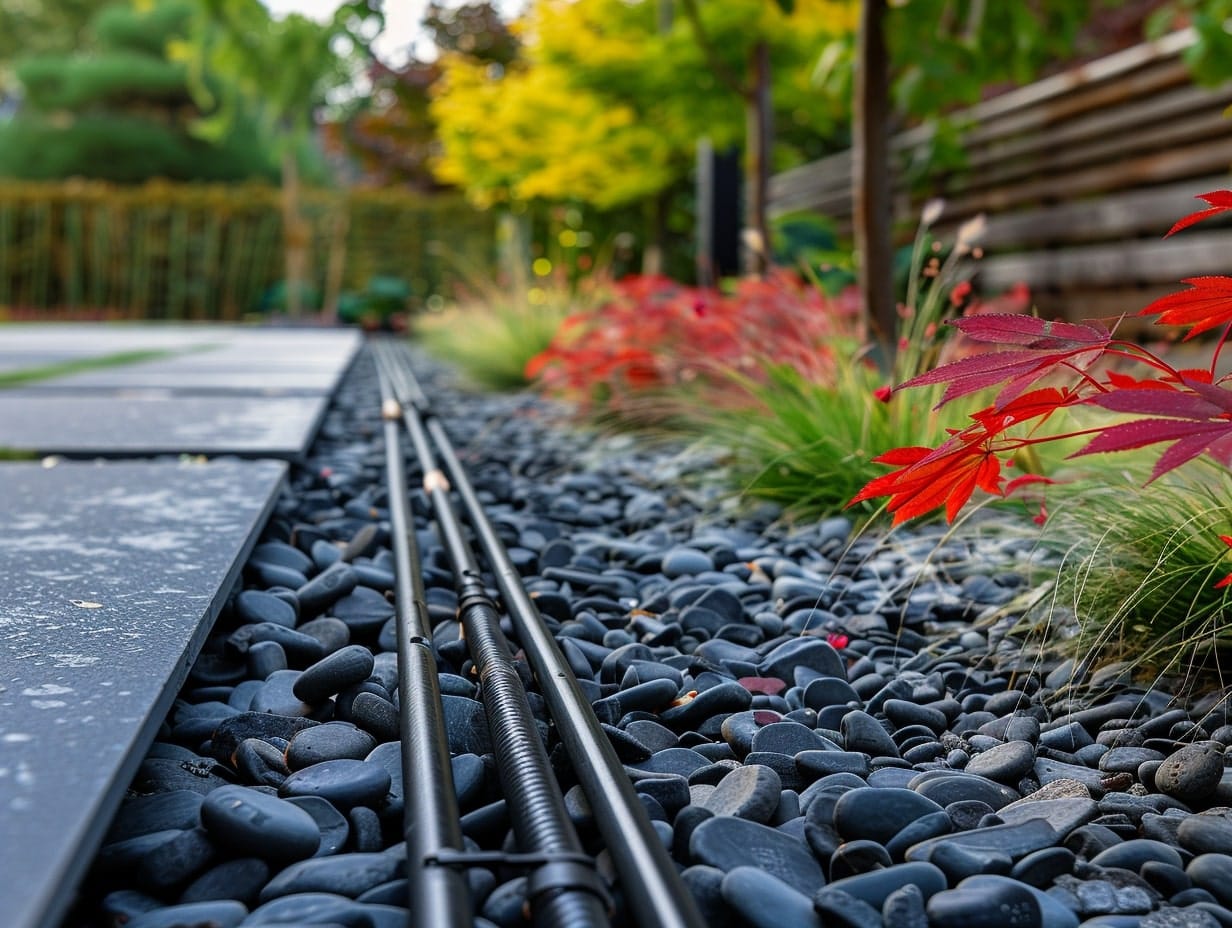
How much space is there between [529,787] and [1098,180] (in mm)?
4995

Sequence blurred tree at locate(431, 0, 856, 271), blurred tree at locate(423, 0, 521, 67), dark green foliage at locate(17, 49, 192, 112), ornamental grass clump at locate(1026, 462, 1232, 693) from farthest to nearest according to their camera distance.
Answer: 1. dark green foliage at locate(17, 49, 192, 112)
2. blurred tree at locate(423, 0, 521, 67)
3. blurred tree at locate(431, 0, 856, 271)
4. ornamental grass clump at locate(1026, 462, 1232, 693)

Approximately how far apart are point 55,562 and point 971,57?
2.97 m

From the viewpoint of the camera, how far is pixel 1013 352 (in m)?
0.96

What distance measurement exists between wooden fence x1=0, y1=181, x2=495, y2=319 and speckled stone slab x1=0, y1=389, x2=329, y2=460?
9381mm

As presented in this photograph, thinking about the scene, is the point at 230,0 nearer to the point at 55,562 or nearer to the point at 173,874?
the point at 55,562

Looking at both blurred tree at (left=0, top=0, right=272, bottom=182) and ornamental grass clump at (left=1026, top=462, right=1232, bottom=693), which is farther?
blurred tree at (left=0, top=0, right=272, bottom=182)

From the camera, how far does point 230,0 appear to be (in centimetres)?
438

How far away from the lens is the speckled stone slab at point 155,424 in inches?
90.7

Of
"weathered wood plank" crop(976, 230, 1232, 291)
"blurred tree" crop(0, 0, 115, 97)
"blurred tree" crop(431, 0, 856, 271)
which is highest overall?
"blurred tree" crop(0, 0, 115, 97)

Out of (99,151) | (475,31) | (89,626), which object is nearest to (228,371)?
(89,626)

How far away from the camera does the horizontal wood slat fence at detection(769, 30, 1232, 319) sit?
4.38 metres

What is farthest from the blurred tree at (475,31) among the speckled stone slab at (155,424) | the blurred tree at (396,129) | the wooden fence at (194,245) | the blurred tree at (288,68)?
the speckled stone slab at (155,424)

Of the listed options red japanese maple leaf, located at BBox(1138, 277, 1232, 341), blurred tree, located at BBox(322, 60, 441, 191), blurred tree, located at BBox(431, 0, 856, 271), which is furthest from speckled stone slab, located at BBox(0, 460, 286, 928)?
blurred tree, located at BBox(322, 60, 441, 191)

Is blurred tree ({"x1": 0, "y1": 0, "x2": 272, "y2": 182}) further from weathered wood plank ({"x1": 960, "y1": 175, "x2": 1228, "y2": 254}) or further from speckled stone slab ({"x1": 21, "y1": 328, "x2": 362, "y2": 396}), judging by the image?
weathered wood plank ({"x1": 960, "y1": 175, "x2": 1228, "y2": 254})
